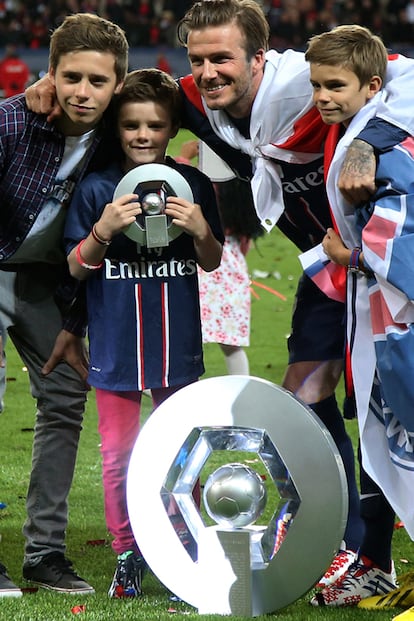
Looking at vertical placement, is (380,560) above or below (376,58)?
below

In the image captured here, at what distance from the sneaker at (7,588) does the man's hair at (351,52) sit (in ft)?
A: 5.60

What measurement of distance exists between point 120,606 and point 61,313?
946 millimetres

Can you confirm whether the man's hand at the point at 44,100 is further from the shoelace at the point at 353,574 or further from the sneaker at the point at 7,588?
the shoelace at the point at 353,574

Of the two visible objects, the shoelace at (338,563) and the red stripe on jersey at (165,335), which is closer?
the red stripe on jersey at (165,335)

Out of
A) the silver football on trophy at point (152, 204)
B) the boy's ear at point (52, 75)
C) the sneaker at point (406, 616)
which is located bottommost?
the sneaker at point (406, 616)

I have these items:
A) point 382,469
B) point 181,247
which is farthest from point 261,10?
point 382,469

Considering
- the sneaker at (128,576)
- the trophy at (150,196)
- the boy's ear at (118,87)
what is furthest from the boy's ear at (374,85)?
the sneaker at (128,576)

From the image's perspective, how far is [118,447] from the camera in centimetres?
344

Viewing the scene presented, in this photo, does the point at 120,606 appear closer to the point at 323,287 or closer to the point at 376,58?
the point at 323,287

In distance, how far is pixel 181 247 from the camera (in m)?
3.49

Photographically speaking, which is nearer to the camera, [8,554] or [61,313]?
[61,313]

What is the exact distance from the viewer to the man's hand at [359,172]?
9.87ft

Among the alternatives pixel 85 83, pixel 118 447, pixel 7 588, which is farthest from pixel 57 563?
pixel 85 83

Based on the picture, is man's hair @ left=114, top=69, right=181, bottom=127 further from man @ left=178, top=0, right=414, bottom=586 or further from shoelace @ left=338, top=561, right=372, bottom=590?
shoelace @ left=338, top=561, right=372, bottom=590
